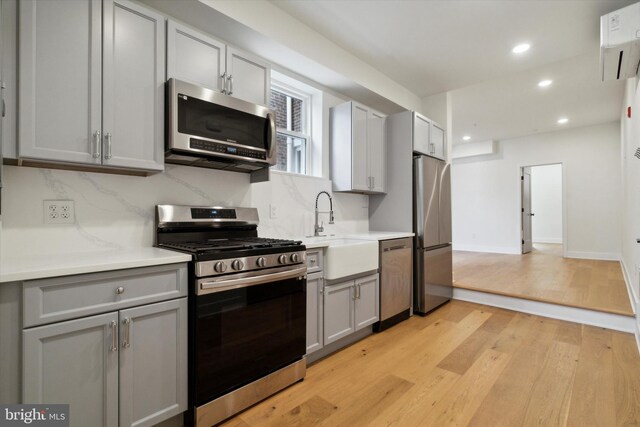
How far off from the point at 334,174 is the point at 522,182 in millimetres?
6040

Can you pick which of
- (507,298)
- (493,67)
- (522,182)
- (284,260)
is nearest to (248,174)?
(284,260)

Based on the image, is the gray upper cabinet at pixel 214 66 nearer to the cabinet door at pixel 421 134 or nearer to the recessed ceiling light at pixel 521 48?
the cabinet door at pixel 421 134

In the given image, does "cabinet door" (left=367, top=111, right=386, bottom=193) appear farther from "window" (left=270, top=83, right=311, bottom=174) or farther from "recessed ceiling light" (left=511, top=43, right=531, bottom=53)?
"recessed ceiling light" (left=511, top=43, right=531, bottom=53)

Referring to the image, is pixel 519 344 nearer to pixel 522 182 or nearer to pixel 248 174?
pixel 248 174

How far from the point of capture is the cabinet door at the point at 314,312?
7.45 ft

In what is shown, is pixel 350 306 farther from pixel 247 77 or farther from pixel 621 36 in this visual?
pixel 621 36

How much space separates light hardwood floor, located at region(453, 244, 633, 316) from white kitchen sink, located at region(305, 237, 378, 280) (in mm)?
1944

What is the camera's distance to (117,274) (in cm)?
138

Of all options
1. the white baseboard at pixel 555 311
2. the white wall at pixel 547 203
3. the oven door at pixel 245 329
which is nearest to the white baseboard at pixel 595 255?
the white wall at pixel 547 203

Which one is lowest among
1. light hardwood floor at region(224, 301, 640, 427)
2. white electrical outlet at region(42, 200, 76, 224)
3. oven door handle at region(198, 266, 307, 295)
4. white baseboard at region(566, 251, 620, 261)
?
light hardwood floor at region(224, 301, 640, 427)

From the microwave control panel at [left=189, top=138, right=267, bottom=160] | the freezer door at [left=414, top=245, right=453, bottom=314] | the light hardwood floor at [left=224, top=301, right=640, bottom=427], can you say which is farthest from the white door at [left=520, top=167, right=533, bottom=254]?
the microwave control panel at [left=189, top=138, right=267, bottom=160]

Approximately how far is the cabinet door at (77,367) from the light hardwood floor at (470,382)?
0.68 meters

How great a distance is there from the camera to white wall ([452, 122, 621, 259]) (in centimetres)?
627

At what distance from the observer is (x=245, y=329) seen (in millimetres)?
1787
